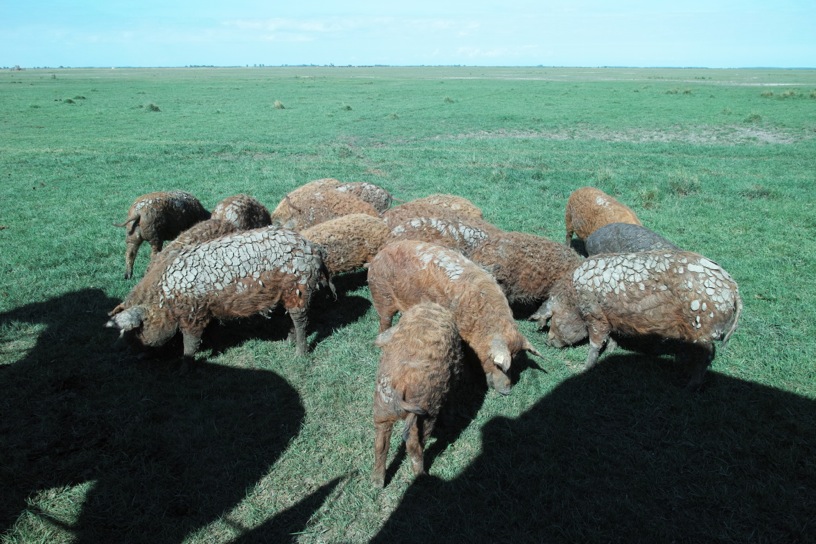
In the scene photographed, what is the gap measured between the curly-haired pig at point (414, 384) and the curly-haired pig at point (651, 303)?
233 centimetres

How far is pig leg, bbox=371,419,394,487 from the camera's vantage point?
4.32 m

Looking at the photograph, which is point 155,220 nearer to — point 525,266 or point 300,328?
point 300,328

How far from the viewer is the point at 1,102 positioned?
40844 mm

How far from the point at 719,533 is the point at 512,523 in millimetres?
1730

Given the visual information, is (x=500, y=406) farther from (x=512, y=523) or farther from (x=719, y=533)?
(x=719, y=533)

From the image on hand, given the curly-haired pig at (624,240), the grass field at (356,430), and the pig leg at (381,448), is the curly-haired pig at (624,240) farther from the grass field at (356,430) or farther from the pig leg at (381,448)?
the pig leg at (381,448)

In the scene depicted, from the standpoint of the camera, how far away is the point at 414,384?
4.21 metres

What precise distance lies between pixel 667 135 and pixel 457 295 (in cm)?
2600

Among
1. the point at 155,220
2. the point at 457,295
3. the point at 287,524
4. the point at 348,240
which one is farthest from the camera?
the point at 155,220

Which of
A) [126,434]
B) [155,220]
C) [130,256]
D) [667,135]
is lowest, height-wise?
[126,434]

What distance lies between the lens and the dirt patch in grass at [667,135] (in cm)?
2456

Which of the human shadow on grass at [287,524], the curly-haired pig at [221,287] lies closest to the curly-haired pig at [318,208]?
the curly-haired pig at [221,287]

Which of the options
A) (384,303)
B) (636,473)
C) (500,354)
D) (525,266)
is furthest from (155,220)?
(636,473)

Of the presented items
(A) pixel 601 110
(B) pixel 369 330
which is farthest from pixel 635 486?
(A) pixel 601 110
